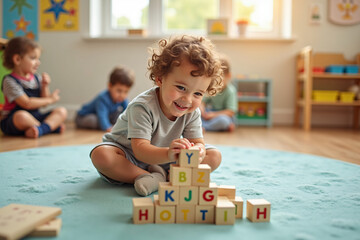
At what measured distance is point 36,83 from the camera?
223cm

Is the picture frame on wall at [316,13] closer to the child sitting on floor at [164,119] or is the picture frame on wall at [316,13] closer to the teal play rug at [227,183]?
the teal play rug at [227,183]

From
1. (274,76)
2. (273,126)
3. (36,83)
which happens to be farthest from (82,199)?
(274,76)

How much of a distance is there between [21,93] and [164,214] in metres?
1.69

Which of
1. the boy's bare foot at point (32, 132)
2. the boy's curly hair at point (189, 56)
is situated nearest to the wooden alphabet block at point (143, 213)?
the boy's curly hair at point (189, 56)

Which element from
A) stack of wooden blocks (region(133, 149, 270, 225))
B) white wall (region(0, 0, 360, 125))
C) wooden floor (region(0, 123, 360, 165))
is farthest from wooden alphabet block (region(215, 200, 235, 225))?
white wall (region(0, 0, 360, 125))

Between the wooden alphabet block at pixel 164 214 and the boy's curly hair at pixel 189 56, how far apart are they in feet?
1.07

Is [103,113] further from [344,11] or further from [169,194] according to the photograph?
[344,11]

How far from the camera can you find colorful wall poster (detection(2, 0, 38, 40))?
3.13 meters

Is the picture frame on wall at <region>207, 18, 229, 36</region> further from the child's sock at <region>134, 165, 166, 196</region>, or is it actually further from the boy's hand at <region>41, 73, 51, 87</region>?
the child's sock at <region>134, 165, 166, 196</region>

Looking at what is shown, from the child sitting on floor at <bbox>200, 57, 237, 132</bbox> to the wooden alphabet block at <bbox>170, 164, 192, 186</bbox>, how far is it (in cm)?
189

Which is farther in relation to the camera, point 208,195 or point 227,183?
point 227,183

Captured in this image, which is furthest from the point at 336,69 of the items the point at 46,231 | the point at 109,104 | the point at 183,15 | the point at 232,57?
the point at 46,231

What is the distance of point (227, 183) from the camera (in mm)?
1043

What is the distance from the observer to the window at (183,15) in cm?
324
